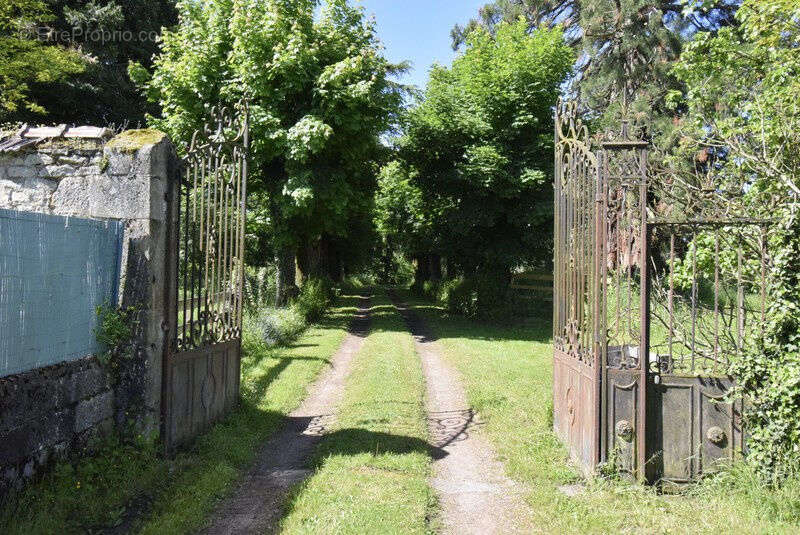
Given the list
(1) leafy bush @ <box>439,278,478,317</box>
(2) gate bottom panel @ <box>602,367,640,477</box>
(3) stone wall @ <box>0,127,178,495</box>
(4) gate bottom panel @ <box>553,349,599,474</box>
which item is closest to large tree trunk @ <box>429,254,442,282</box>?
(1) leafy bush @ <box>439,278,478,317</box>

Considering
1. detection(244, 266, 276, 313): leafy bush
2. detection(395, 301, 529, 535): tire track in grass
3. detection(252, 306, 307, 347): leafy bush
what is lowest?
detection(395, 301, 529, 535): tire track in grass

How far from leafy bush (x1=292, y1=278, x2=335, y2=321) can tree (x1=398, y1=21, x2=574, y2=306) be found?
5400 millimetres

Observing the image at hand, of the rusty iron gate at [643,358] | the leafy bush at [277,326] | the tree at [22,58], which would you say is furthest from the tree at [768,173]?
the tree at [22,58]

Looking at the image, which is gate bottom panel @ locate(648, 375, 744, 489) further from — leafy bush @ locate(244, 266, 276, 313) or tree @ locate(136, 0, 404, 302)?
tree @ locate(136, 0, 404, 302)

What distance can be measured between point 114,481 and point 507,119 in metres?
17.9

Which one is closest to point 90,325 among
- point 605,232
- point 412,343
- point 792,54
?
point 605,232

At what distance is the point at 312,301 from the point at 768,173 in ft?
52.6

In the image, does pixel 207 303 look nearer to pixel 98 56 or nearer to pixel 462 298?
pixel 462 298

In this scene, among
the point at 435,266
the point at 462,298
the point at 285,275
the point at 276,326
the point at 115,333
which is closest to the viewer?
the point at 115,333

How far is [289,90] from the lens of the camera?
17.7 m

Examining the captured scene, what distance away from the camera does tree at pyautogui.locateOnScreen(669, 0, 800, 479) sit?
5.11 metres

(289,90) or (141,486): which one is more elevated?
(289,90)

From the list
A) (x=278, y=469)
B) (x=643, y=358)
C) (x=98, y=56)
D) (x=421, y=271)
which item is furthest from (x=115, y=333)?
(x=421, y=271)

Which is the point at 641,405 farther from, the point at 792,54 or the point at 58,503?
the point at 792,54
